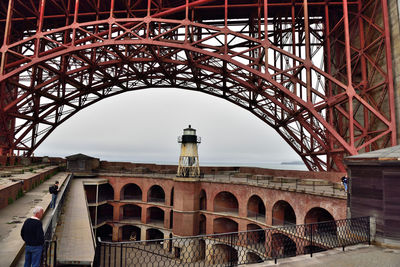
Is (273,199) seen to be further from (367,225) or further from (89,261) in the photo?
(89,261)

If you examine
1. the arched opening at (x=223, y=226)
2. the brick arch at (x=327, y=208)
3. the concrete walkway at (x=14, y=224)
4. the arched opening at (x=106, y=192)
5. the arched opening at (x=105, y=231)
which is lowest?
the arched opening at (x=105, y=231)

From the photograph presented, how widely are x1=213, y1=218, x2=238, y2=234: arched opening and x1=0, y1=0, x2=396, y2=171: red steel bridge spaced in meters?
10.8

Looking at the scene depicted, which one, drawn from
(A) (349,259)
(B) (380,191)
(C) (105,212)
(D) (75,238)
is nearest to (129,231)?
(C) (105,212)

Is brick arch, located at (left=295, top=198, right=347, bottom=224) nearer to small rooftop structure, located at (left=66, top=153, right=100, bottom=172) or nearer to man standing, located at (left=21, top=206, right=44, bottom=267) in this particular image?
man standing, located at (left=21, top=206, right=44, bottom=267)

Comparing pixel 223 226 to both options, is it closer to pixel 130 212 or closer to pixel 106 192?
pixel 130 212

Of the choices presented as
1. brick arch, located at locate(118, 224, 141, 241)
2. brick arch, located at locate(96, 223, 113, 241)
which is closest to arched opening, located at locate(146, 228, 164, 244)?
brick arch, located at locate(118, 224, 141, 241)

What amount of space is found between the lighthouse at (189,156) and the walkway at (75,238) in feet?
55.2

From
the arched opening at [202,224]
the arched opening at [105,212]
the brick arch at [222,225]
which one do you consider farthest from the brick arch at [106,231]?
the brick arch at [222,225]

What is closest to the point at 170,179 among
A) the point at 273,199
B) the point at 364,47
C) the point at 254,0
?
the point at 273,199

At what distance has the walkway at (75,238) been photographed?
22.9 ft

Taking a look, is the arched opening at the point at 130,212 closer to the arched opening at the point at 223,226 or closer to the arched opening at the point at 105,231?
the arched opening at the point at 105,231

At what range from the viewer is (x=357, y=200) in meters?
9.75

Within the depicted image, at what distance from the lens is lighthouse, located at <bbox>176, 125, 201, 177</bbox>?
2975 centimetres

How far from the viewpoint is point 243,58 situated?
75.2 feet
